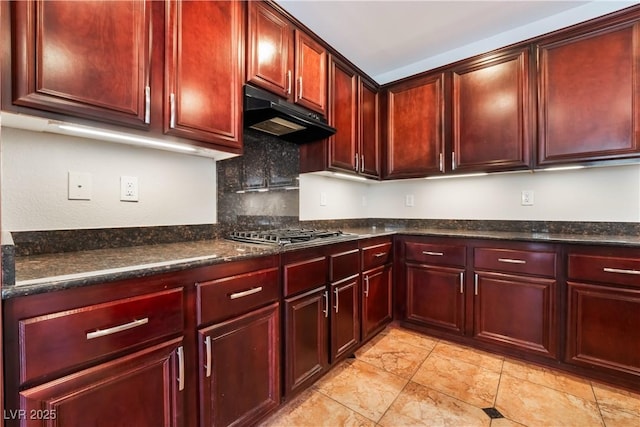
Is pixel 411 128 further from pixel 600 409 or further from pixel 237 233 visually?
pixel 600 409

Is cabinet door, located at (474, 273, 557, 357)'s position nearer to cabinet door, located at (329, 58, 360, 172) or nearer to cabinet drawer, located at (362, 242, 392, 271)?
cabinet drawer, located at (362, 242, 392, 271)

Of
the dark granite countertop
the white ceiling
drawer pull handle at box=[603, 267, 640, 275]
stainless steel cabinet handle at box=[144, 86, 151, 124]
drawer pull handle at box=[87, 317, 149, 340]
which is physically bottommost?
drawer pull handle at box=[87, 317, 149, 340]

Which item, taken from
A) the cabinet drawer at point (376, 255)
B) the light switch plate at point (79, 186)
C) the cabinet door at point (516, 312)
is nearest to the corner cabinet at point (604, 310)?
the cabinet door at point (516, 312)

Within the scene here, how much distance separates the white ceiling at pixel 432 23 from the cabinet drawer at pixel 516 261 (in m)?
1.68

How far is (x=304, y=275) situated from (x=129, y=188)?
0.98 m

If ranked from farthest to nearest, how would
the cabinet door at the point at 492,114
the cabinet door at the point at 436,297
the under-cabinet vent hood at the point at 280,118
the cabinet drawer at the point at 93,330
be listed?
the cabinet door at the point at 436,297 < the cabinet door at the point at 492,114 < the under-cabinet vent hood at the point at 280,118 < the cabinet drawer at the point at 93,330

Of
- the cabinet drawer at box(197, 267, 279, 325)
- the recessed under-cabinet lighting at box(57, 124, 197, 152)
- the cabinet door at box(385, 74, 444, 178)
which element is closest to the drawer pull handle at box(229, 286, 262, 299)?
the cabinet drawer at box(197, 267, 279, 325)

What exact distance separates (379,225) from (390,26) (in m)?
1.84

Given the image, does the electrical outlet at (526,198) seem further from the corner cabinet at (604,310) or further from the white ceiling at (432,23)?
the white ceiling at (432,23)

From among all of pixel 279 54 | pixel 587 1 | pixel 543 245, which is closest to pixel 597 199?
pixel 543 245

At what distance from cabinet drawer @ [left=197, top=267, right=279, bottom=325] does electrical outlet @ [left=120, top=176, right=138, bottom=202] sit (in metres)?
0.66

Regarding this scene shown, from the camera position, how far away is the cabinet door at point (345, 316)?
175cm

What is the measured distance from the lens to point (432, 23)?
2.09 meters

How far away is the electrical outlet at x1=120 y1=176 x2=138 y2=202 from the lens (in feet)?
4.43
